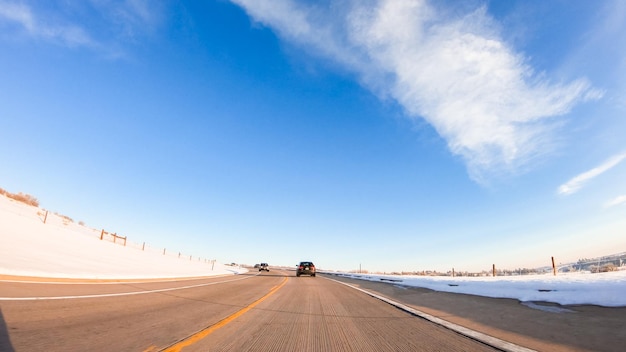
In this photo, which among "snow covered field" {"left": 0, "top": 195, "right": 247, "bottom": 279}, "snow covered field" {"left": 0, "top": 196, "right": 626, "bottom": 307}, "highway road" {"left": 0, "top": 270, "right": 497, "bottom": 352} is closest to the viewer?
"highway road" {"left": 0, "top": 270, "right": 497, "bottom": 352}

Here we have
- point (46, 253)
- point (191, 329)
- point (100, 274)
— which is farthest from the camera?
point (46, 253)

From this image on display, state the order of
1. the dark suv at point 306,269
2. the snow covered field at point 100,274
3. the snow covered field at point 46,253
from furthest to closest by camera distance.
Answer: the dark suv at point 306,269 < the snow covered field at point 46,253 < the snow covered field at point 100,274

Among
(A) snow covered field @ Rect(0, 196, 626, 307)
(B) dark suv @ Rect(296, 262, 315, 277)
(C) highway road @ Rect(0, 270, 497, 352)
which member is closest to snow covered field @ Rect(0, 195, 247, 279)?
(A) snow covered field @ Rect(0, 196, 626, 307)

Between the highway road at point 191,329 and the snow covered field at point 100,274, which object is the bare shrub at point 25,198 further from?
the highway road at point 191,329

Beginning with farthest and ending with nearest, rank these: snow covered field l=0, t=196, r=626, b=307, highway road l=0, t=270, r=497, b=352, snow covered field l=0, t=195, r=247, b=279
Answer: snow covered field l=0, t=195, r=247, b=279 → snow covered field l=0, t=196, r=626, b=307 → highway road l=0, t=270, r=497, b=352

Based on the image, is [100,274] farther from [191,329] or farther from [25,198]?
[25,198]

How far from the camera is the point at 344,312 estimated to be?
8812 mm

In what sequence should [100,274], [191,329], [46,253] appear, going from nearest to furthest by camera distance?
[191,329] < [100,274] < [46,253]

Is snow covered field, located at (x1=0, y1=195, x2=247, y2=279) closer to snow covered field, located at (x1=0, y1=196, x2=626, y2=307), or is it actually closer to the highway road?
snow covered field, located at (x1=0, y1=196, x2=626, y2=307)

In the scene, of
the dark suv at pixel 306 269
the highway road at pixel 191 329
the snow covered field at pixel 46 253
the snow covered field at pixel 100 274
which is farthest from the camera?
the dark suv at pixel 306 269

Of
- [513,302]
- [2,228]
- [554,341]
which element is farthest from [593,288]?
[2,228]

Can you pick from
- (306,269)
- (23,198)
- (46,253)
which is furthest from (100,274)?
(23,198)

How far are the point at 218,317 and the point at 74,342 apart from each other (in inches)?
129

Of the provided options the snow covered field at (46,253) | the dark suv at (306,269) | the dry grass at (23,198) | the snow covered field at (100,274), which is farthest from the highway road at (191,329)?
the dry grass at (23,198)
